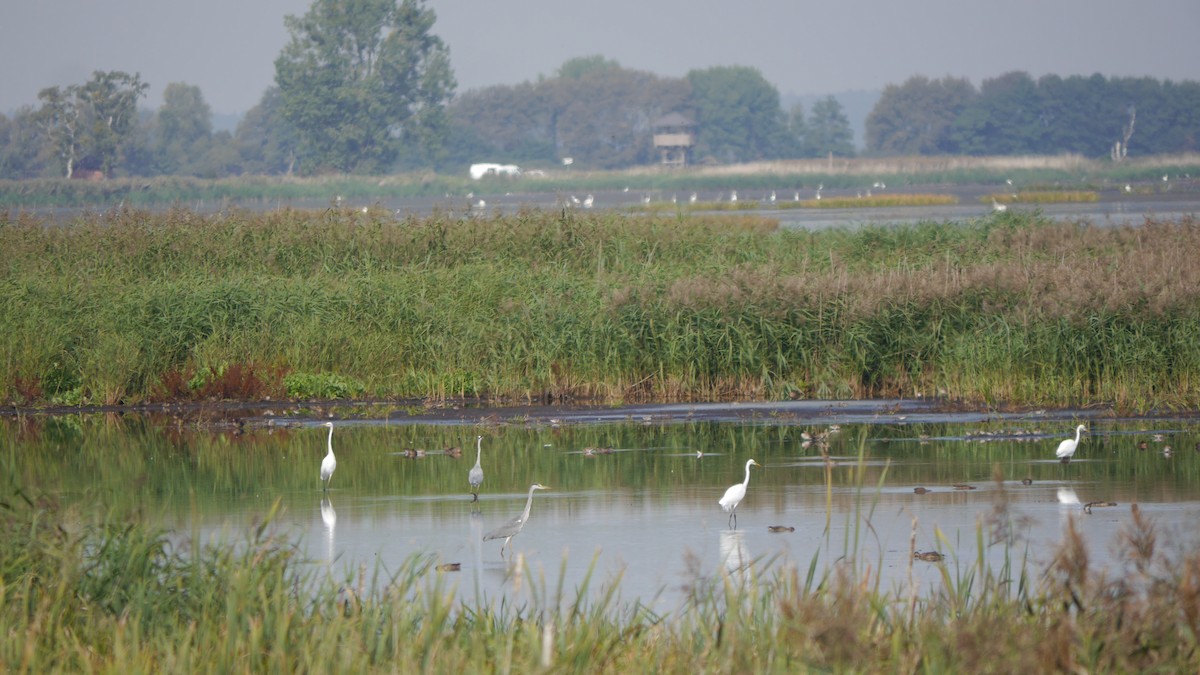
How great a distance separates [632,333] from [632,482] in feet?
16.4

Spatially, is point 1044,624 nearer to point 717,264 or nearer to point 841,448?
point 841,448

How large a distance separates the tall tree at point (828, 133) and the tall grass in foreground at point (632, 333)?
12720 cm

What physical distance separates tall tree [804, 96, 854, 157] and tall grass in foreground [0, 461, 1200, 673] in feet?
461

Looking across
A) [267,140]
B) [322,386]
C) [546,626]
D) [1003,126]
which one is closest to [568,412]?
[322,386]

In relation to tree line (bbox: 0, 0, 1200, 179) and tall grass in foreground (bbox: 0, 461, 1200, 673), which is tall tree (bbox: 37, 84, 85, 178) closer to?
tree line (bbox: 0, 0, 1200, 179)

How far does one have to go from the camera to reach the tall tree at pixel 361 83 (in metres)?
110

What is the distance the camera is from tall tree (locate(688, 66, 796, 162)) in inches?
5768

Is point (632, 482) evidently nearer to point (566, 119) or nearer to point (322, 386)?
point (322, 386)

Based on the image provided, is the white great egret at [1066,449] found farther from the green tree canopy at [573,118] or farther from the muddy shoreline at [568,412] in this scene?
the green tree canopy at [573,118]

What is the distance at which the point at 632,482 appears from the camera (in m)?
14.0

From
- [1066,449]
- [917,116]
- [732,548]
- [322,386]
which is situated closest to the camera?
[732,548]

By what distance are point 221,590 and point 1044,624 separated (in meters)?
3.85

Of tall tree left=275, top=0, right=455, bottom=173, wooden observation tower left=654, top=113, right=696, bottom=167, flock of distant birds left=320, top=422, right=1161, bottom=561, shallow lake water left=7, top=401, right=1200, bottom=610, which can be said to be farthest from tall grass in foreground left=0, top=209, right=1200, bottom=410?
wooden observation tower left=654, top=113, right=696, bottom=167

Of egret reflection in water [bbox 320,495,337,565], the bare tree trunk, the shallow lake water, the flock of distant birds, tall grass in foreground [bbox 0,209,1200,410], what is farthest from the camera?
the bare tree trunk
